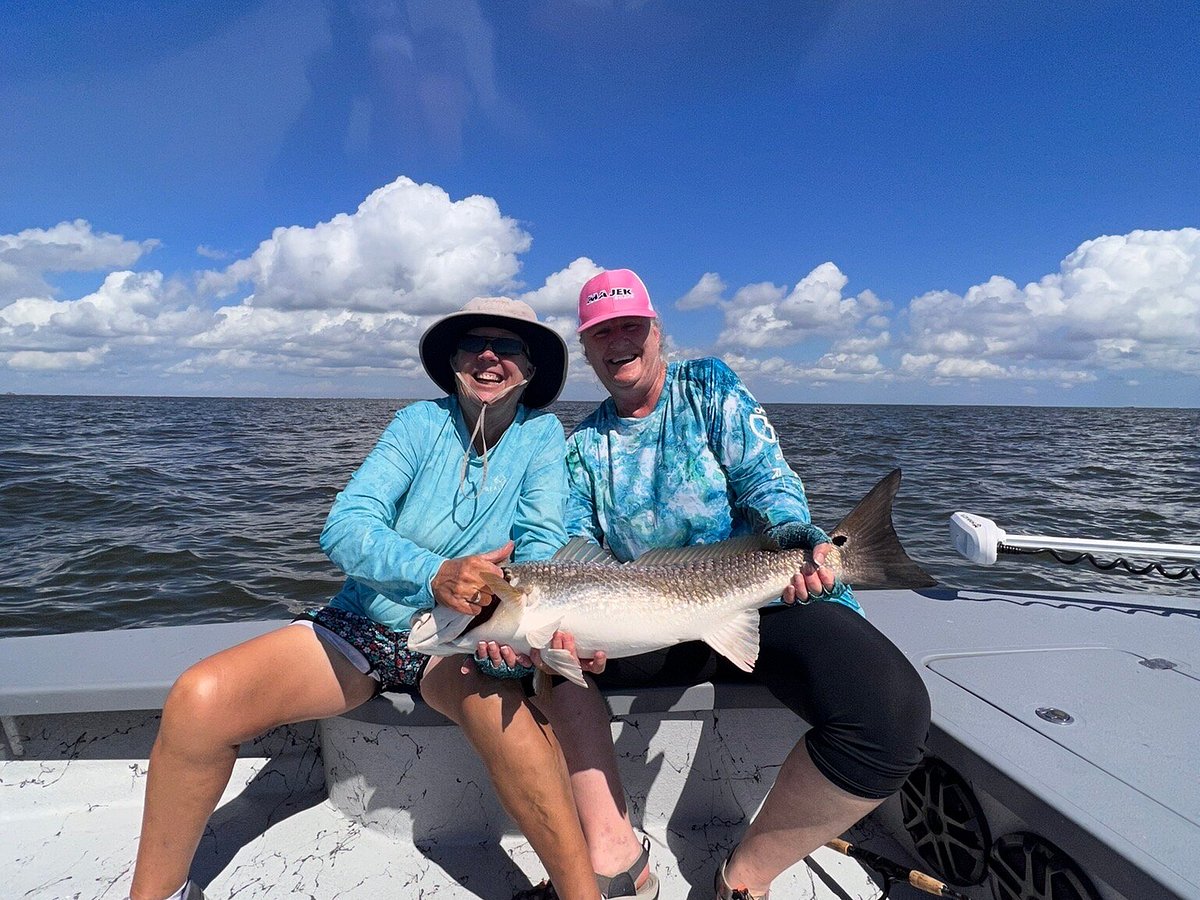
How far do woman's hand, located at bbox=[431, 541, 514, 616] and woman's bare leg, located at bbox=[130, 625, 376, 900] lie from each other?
28.8 inches

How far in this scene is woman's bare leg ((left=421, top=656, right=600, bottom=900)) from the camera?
2535 millimetres

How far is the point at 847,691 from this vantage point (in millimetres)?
2504

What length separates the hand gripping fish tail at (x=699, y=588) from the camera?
2.75 metres

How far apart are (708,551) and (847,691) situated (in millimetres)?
799

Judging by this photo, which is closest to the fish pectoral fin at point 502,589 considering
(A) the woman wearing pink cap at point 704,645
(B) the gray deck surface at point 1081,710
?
(A) the woman wearing pink cap at point 704,645

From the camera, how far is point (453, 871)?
3.20 meters

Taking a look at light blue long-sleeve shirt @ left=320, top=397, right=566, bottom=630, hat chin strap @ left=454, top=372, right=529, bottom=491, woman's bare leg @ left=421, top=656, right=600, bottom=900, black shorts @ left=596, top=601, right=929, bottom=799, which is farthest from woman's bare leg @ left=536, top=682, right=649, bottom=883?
hat chin strap @ left=454, top=372, right=529, bottom=491

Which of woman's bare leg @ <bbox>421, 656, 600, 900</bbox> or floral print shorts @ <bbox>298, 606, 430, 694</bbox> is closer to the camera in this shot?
woman's bare leg @ <bbox>421, 656, 600, 900</bbox>

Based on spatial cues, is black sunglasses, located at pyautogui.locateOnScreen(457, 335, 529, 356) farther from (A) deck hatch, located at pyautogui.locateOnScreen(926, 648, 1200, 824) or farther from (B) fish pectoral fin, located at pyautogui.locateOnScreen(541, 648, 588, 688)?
(A) deck hatch, located at pyautogui.locateOnScreen(926, 648, 1200, 824)

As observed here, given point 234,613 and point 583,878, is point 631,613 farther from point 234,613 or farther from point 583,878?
point 234,613

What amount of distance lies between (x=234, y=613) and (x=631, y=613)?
290 inches

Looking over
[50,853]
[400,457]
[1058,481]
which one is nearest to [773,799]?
[400,457]

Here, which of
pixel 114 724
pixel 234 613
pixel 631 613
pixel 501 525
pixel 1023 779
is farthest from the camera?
pixel 234 613

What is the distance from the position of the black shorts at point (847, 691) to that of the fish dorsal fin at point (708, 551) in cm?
30
